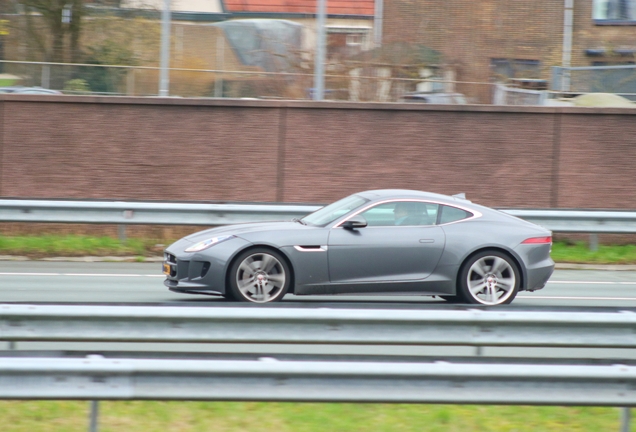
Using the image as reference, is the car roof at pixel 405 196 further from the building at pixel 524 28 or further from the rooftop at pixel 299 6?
the building at pixel 524 28

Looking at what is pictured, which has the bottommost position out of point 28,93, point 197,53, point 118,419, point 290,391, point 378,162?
point 118,419

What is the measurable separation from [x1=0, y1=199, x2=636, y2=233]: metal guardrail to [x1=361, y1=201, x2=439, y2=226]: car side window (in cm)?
444

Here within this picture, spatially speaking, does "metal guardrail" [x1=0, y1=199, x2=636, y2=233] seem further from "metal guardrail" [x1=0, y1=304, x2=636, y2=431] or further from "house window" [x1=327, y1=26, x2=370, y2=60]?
"metal guardrail" [x1=0, y1=304, x2=636, y2=431]

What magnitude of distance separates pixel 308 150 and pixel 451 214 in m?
7.34

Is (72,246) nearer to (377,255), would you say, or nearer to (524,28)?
(377,255)

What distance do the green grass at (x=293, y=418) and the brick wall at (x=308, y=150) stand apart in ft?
36.0

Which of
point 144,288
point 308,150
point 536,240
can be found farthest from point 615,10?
point 144,288

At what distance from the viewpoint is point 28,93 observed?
53.2 feet

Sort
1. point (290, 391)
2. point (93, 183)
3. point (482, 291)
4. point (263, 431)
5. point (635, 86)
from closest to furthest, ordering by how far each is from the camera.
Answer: point (290, 391)
point (263, 431)
point (482, 291)
point (93, 183)
point (635, 86)

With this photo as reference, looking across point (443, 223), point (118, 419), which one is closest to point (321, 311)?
point (118, 419)

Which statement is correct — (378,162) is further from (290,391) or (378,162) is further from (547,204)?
(290,391)

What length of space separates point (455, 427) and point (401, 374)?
0.94 m

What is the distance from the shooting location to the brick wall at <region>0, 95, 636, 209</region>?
52.2 feet

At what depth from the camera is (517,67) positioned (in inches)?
1094
